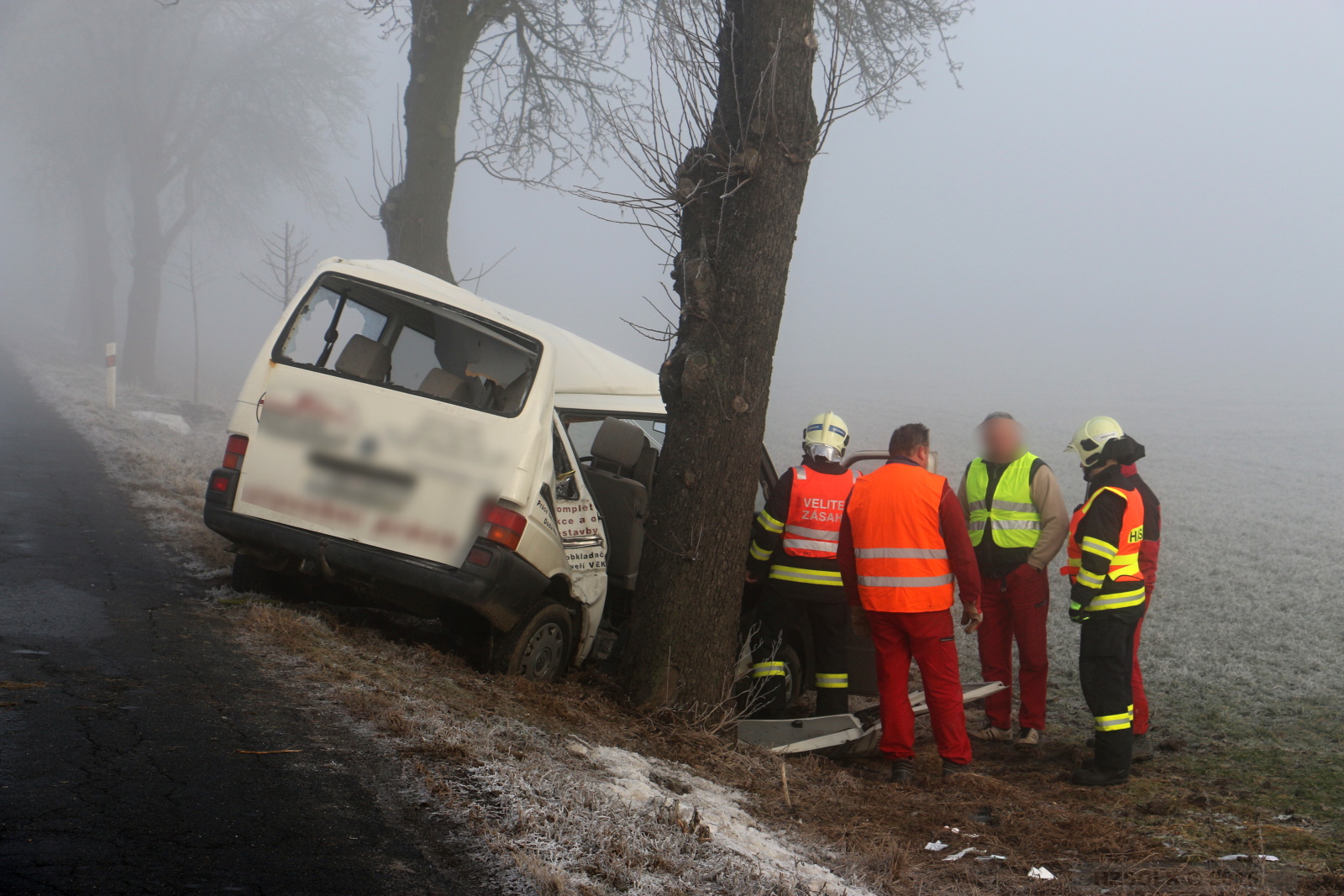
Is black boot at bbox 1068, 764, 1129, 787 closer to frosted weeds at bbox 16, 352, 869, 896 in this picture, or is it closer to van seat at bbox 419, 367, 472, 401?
frosted weeds at bbox 16, 352, 869, 896

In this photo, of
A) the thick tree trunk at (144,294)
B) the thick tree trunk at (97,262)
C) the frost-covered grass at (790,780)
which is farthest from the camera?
the thick tree trunk at (97,262)

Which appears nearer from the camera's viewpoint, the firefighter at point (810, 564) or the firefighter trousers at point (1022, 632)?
the firefighter at point (810, 564)

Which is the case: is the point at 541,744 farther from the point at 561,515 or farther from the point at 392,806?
the point at 561,515

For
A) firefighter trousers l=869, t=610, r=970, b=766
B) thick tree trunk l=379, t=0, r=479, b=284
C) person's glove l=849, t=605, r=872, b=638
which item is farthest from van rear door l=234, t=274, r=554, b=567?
thick tree trunk l=379, t=0, r=479, b=284

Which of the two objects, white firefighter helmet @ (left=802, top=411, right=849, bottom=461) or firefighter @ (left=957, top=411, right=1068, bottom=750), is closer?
white firefighter helmet @ (left=802, top=411, right=849, bottom=461)

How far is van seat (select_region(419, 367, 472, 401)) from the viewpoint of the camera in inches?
203

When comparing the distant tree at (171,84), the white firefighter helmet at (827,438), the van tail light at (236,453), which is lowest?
the van tail light at (236,453)

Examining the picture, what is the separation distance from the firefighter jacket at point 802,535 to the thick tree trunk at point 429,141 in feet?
A: 17.8

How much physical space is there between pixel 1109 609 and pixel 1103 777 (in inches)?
32.8

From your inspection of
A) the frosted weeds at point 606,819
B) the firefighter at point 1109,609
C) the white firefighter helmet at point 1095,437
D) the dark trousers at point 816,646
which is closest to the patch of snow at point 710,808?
the frosted weeds at point 606,819

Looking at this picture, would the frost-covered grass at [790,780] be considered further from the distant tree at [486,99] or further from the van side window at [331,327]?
the distant tree at [486,99]

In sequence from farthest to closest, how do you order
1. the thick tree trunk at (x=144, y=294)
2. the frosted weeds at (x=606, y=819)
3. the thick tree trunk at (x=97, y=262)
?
the thick tree trunk at (x=97, y=262)
the thick tree trunk at (x=144, y=294)
the frosted weeds at (x=606, y=819)

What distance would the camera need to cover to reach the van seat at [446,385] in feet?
16.9

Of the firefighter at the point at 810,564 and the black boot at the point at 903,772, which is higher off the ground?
the firefighter at the point at 810,564
